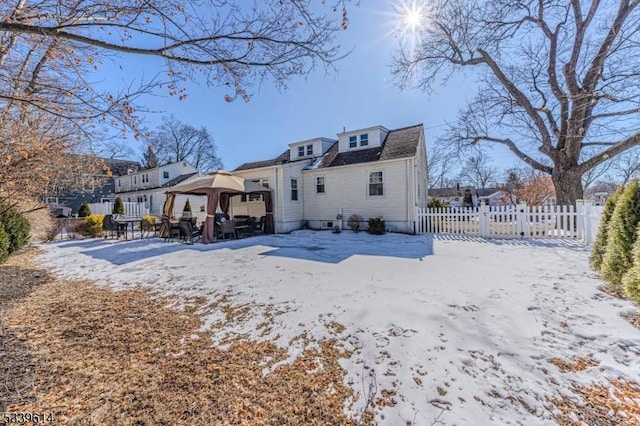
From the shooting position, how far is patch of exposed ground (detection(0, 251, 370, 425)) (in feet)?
6.77

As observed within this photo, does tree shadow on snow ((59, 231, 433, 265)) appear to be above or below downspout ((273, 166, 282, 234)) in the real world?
below

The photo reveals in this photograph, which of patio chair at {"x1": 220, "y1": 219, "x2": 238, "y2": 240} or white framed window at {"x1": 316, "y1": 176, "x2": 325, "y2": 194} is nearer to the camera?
patio chair at {"x1": 220, "y1": 219, "x2": 238, "y2": 240}

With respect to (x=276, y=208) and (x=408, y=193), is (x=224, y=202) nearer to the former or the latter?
(x=276, y=208)

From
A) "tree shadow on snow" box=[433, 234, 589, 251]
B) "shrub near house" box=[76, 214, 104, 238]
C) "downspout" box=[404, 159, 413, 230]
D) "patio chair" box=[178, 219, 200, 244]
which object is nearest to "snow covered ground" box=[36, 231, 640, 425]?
"tree shadow on snow" box=[433, 234, 589, 251]

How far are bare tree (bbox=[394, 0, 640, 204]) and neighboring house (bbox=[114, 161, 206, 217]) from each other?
784 inches

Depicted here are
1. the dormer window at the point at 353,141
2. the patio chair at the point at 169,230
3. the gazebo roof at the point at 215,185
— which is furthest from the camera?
the dormer window at the point at 353,141

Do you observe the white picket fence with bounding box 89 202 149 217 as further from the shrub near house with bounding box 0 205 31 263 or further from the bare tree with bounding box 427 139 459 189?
the bare tree with bounding box 427 139 459 189

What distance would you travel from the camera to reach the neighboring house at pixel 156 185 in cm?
2502

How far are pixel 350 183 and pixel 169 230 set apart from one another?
337 inches

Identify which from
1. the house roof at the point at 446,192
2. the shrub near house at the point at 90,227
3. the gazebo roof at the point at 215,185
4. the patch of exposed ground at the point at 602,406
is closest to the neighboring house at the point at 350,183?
the gazebo roof at the point at 215,185

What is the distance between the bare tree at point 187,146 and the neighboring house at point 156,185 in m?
7.26

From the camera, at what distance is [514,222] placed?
1044 cm

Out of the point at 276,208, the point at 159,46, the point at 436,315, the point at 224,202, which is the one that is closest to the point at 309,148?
the point at 276,208

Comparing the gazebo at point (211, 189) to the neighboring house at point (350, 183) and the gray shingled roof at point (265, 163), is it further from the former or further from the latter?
the gray shingled roof at point (265, 163)
